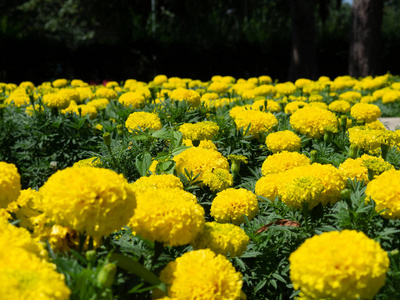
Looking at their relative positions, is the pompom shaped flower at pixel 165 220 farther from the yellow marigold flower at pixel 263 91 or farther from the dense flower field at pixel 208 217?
the yellow marigold flower at pixel 263 91

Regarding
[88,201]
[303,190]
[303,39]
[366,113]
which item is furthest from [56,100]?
[303,39]

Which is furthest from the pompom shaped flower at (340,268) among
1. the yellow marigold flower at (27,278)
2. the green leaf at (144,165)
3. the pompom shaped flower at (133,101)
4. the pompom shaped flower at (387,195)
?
the pompom shaped flower at (133,101)

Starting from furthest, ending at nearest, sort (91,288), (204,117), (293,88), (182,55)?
1. (182,55)
2. (293,88)
3. (204,117)
4. (91,288)

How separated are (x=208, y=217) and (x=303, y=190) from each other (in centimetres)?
76

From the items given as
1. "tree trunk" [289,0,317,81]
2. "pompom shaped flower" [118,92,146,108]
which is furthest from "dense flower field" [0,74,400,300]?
"tree trunk" [289,0,317,81]

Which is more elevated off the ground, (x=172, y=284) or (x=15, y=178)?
(x=15, y=178)

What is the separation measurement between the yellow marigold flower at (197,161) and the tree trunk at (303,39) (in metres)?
11.0

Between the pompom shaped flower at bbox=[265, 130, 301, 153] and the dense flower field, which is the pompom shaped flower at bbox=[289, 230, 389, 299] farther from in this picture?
the pompom shaped flower at bbox=[265, 130, 301, 153]

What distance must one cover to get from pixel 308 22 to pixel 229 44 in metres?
5.01

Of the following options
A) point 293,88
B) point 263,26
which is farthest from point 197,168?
point 263,26

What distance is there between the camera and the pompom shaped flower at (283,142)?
2885 mm

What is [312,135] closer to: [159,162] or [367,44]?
[159,162]

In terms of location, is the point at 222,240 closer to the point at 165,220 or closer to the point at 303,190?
the point at 165,220

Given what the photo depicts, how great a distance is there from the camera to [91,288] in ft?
4.06
